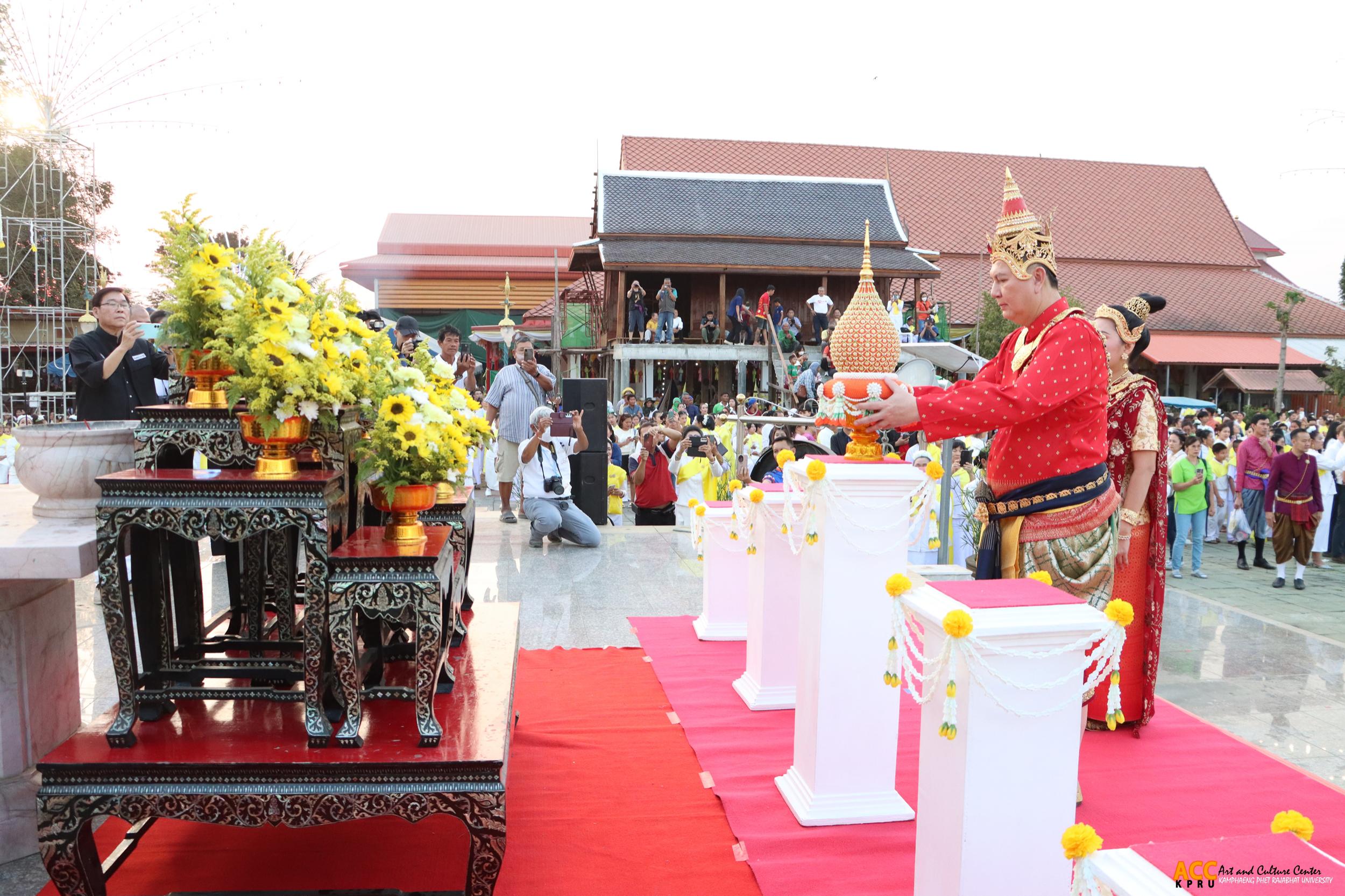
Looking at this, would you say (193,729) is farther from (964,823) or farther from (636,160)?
(636,160)

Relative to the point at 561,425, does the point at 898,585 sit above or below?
below

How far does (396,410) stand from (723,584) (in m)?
3.17

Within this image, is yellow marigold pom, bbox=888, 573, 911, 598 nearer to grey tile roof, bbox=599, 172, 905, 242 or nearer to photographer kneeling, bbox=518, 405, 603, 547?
photographer kneeling, bbox=518, 405, 603, 547

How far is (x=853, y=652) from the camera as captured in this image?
3361 millimetres

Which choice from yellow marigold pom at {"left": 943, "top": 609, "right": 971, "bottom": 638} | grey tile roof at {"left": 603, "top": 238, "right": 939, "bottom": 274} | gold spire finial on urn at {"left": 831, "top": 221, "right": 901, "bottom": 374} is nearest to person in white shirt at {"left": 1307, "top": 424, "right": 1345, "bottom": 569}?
gold spire finial on urn at {"left": 831, "top": 221, "right": 901, "bottom": 374}

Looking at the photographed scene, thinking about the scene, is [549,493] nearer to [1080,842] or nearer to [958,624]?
[958,624]

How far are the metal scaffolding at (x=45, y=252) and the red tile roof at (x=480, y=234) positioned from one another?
1185 centimetres

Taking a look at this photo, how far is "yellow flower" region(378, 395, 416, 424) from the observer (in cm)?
284

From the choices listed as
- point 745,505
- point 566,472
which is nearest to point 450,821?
point 745,505

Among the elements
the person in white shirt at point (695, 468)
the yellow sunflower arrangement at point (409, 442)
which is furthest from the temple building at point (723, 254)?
the yellow sunflower arrangement at point (409, 442)

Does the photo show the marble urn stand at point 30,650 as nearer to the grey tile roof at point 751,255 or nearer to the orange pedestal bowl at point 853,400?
the orange pedestal bowl at point 853,400

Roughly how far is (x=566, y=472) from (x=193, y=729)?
557 centimetres

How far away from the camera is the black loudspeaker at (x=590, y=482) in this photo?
9.34 m

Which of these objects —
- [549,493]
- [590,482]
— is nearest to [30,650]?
[549,493]
